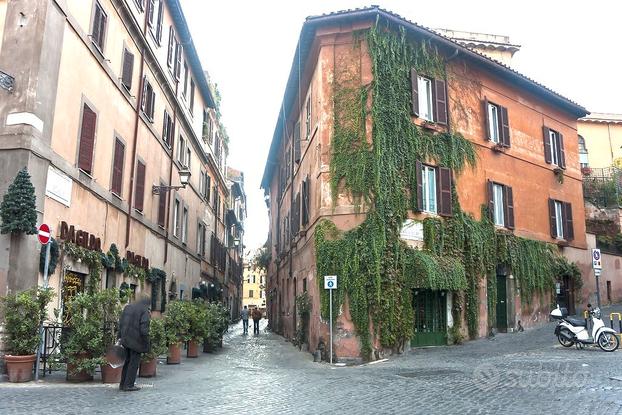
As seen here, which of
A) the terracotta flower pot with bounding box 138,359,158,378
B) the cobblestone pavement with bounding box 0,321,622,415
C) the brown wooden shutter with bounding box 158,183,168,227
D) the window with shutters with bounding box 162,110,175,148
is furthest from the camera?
the window with shutters with bounding box 162,110,175,148

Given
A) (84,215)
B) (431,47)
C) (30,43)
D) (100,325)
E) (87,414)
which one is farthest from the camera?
(431,47)

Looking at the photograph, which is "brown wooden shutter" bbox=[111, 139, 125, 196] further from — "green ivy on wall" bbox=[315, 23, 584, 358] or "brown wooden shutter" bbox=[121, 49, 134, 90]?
"green ivy on wall" bbox=[315, 23, 584, 358]

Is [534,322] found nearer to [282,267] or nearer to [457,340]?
[457,340]

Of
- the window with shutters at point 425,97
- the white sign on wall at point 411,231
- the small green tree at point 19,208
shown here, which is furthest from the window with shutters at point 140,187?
the window with shutters at point 425,97

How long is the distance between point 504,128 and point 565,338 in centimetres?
810

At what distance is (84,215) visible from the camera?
1309cm

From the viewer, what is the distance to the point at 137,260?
1692 centimetres

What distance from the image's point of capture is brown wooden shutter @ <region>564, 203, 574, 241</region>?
2181cm

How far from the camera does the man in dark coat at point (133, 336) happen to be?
8.98m

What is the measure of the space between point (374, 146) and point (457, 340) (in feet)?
20.3

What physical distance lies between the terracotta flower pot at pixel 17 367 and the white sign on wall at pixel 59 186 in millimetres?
3359

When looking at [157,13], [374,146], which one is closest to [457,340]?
[374,146]

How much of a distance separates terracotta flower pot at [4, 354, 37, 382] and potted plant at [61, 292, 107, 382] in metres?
0.61

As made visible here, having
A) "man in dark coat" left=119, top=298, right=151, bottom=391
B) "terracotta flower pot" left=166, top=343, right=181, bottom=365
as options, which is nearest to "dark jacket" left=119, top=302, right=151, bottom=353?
"man in dark coat" left=119, top=298, right=151, bottom=391
